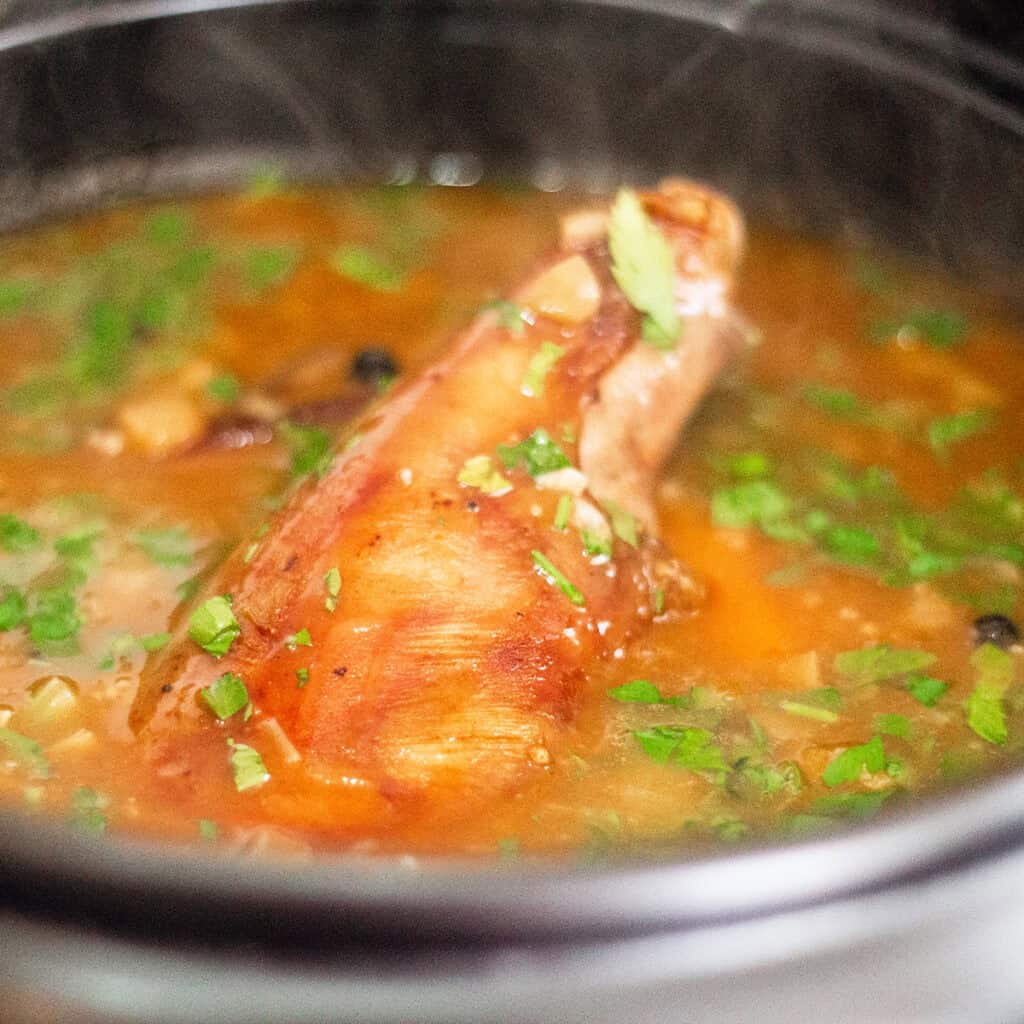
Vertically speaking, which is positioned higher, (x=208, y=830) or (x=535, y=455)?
(x=535, y=455)

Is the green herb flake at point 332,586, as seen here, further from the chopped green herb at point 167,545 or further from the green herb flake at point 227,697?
the chopped green herb at point 167,545

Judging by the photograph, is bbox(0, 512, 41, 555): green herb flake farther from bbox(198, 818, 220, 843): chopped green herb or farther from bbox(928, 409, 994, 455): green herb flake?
bbox(928, 409, 994, 455): green herb flake

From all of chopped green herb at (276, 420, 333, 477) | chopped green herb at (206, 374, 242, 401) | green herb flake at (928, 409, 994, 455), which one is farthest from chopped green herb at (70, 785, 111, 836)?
green herb flake at (928, 409, 994, 455)

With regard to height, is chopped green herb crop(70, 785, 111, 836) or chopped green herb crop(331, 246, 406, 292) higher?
chopped green herb crop(331, 246, 406, 292)

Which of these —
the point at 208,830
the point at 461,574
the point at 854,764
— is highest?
the point at 461,574

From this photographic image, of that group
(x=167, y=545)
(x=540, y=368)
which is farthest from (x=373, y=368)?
(x=540, y=368)

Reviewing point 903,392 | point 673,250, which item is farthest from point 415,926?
point 903,392

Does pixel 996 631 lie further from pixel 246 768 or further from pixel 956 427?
pixel 246 768
